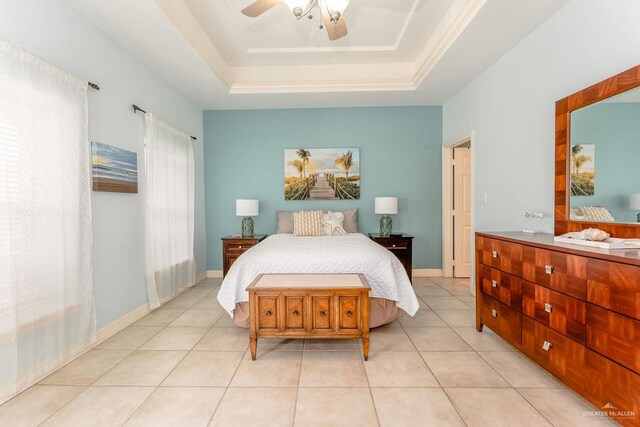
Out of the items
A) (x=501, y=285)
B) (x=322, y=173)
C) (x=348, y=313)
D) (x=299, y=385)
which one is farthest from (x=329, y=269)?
(x=322, y=173)

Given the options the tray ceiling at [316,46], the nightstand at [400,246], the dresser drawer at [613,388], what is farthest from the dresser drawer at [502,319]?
the tray ceiling at [316,46]

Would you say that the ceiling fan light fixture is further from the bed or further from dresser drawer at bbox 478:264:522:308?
dresser drawer at bbox 478:264:522:308

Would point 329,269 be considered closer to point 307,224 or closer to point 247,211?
point 307,224

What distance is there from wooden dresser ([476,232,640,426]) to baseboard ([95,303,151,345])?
136 inches

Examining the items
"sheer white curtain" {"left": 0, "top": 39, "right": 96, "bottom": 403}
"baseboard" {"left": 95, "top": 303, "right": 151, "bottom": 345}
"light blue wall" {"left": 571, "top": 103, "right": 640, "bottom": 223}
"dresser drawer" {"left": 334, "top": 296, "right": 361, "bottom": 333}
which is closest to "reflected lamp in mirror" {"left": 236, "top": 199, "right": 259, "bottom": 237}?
"baseboard" {"left": 95, "top": 303, "right": 151, "bottom": 345}

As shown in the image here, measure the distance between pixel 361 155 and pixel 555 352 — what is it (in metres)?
3.68

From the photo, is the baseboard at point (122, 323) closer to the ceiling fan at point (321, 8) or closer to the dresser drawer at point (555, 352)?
the ceiling fan at point (321, 8)

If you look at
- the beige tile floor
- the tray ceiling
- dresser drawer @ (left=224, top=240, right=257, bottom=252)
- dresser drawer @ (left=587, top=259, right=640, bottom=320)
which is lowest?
the beige tile floor

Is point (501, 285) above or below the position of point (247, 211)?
below

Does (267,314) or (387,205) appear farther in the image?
(387,205)

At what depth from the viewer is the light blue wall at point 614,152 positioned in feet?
6.31

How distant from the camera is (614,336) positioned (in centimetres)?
156

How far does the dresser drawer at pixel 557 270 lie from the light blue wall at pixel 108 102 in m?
3.51

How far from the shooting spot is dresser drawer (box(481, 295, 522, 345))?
Result: 7.61ft
